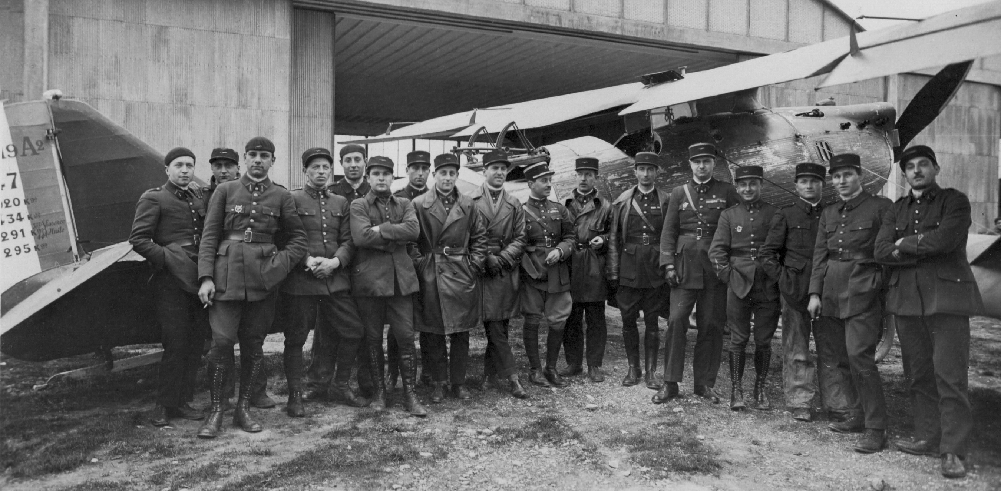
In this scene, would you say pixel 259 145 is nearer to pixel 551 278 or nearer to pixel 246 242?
pixel 246 242

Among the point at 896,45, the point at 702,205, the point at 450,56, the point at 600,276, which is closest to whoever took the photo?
the point at 896,45

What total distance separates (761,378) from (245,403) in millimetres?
4052

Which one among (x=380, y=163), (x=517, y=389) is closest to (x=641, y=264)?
(x=517, y=389)

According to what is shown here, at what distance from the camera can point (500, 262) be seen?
5.86 m

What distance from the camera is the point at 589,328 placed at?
6.60 meters

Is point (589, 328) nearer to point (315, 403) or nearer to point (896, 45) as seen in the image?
point (315, 403)

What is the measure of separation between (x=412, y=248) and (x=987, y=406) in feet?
16.8

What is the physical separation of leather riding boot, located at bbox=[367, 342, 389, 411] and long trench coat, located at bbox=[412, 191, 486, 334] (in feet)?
1.37

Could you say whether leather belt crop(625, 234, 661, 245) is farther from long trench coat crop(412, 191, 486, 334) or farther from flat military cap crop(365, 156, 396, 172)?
flat military cap crop(365, 156, 396, 172)

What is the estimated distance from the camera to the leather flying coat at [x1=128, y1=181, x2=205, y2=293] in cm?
481

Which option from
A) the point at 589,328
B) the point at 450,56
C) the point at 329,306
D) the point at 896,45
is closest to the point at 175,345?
the point at 329,306

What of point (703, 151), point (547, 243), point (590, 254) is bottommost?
point (590, 254)

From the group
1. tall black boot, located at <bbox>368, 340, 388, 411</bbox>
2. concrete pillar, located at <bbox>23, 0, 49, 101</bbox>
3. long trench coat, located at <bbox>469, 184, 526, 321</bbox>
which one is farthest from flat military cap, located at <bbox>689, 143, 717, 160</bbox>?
concrete pillar, located at <bbox>23, 0, 49, 101</bbox>

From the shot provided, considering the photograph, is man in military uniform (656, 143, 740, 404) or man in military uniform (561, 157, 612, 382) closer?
man in military uniform (656, 143, 740, 404)
